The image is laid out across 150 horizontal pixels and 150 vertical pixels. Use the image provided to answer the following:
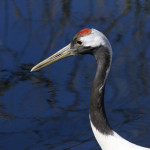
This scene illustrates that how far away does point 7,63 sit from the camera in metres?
5.39

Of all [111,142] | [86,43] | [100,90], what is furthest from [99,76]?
[111,142]

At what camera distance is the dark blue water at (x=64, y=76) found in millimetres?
4457

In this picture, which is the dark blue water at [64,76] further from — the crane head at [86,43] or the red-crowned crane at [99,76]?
the crane head at [86,43]

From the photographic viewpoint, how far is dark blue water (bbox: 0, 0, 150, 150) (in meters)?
4.46

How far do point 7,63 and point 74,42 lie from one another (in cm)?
187

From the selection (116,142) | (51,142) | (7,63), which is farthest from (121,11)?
(116,142)

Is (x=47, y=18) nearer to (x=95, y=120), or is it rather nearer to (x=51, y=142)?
(x=51, y=142)

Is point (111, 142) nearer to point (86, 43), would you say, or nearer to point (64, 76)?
point (86, 43)

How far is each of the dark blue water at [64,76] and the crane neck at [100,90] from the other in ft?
2.46

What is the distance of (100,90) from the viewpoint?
139 inches

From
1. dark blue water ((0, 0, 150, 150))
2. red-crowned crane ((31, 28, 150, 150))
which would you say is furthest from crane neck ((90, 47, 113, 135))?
dark blue water ((0, 0, 150, 150))

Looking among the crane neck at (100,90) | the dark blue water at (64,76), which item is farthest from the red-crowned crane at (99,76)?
the dark blue water at (64,76)

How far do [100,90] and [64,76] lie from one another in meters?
1.69

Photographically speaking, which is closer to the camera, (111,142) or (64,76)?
(111,142)
